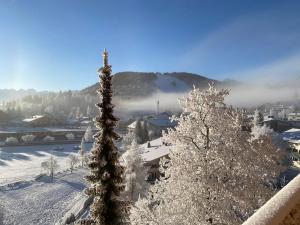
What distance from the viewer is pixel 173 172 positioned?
43.1ft

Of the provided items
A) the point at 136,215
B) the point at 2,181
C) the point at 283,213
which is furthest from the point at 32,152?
the point at 283,213

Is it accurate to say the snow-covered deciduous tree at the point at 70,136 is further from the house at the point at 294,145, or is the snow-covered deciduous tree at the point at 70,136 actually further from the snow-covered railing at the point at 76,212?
the house at the point at 294,145

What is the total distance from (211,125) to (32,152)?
11870 centimetres

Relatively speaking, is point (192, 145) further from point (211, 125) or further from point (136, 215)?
point (136, 215)

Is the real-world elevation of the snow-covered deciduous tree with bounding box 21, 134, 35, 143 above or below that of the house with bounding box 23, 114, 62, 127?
below

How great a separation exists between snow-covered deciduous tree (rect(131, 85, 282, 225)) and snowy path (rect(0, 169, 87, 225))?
143 ft

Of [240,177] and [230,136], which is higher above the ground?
[230,136]

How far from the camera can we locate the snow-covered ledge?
4.24 m

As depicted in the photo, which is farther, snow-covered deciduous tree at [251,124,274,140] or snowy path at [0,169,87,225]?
snowy path at [0,169,87,225]

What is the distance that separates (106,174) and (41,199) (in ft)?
190

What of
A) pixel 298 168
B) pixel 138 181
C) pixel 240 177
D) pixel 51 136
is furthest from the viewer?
pixel 51 136

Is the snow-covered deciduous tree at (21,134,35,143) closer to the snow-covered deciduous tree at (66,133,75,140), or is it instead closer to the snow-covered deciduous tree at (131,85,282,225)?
the snow-covered deciduous tree at (66,133,75,140)

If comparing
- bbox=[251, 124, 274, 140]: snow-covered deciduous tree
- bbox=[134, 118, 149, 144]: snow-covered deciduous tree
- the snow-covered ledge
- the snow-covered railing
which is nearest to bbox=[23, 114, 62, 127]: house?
bbox=[134, 118, 149, 144]: snow-covered deciduous tree

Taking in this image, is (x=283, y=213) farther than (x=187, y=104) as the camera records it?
No
